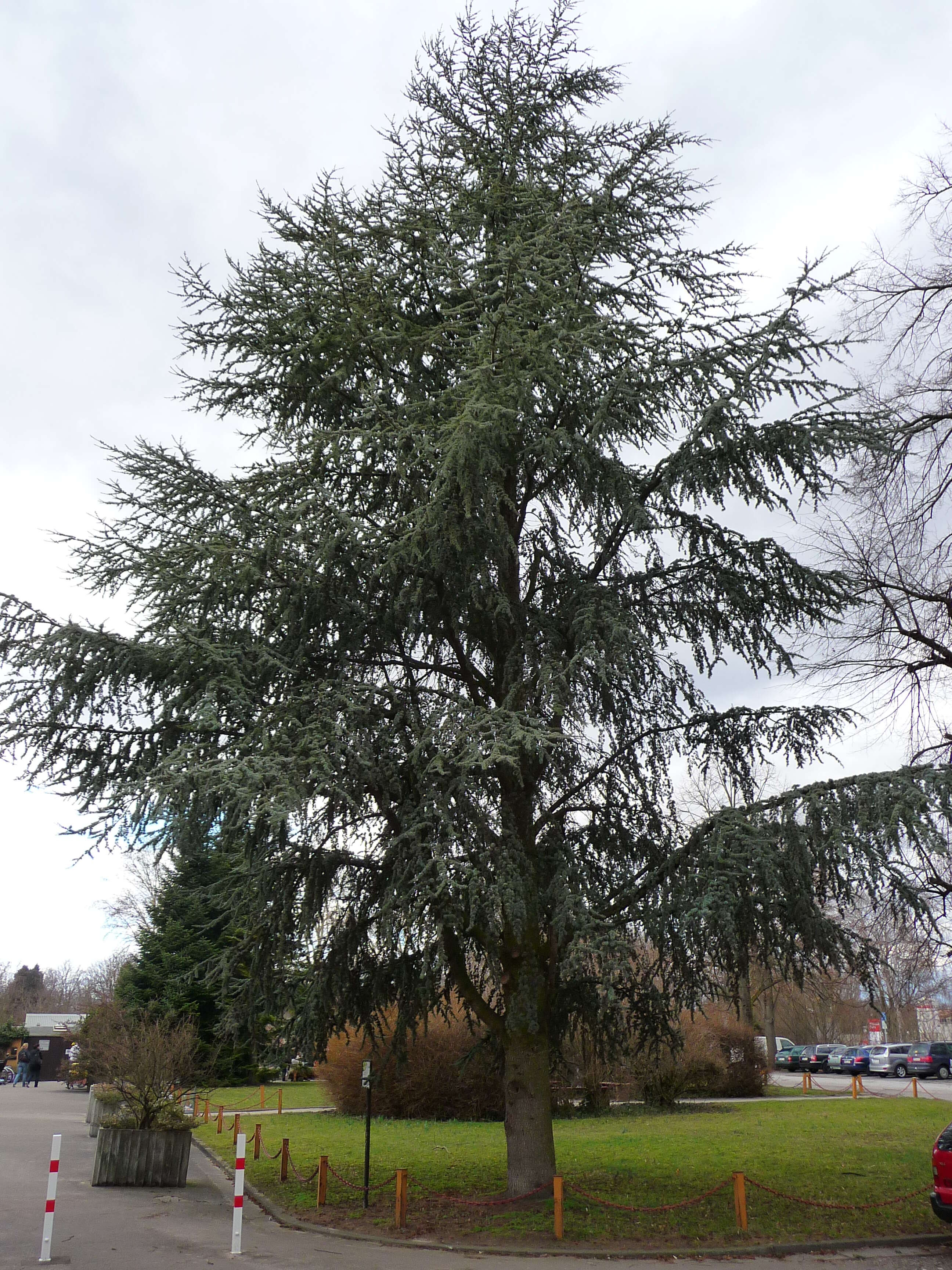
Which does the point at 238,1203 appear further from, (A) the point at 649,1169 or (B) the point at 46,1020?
(B) the point at 46,1020

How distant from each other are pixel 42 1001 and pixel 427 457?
4279 inches

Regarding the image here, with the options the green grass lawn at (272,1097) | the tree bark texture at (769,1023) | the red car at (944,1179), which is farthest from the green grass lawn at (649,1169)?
the tree bark texture at (769,1023)

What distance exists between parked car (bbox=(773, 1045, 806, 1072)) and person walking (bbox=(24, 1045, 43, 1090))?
31.5 m

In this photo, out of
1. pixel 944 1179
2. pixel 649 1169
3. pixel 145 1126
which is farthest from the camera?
pixel 649 1169

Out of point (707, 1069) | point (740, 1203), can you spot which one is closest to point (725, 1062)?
point (707, 1069)

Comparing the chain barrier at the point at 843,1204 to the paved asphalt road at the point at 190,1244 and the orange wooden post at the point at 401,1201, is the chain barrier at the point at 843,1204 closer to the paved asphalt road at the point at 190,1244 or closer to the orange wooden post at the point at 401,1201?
the paved asphalt road at the point at 190,1244

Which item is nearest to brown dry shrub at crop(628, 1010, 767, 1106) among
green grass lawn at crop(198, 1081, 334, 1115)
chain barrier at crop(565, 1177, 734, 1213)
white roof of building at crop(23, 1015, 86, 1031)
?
green grass lawn at crop(198, 1081, 334, 1115)

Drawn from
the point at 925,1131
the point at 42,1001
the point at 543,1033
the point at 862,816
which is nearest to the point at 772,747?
the point at 862,816

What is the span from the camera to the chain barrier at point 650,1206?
1048 cm

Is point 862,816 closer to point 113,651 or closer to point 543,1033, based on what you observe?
point 543,1033

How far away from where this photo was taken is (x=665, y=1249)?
994cm

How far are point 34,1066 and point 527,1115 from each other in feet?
102

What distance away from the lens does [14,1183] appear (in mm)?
12938

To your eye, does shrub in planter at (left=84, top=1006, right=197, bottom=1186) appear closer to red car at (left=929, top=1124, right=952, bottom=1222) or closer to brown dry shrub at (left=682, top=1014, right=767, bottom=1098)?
red car at (left=929, top=1124, right=952, bottom=1222)
